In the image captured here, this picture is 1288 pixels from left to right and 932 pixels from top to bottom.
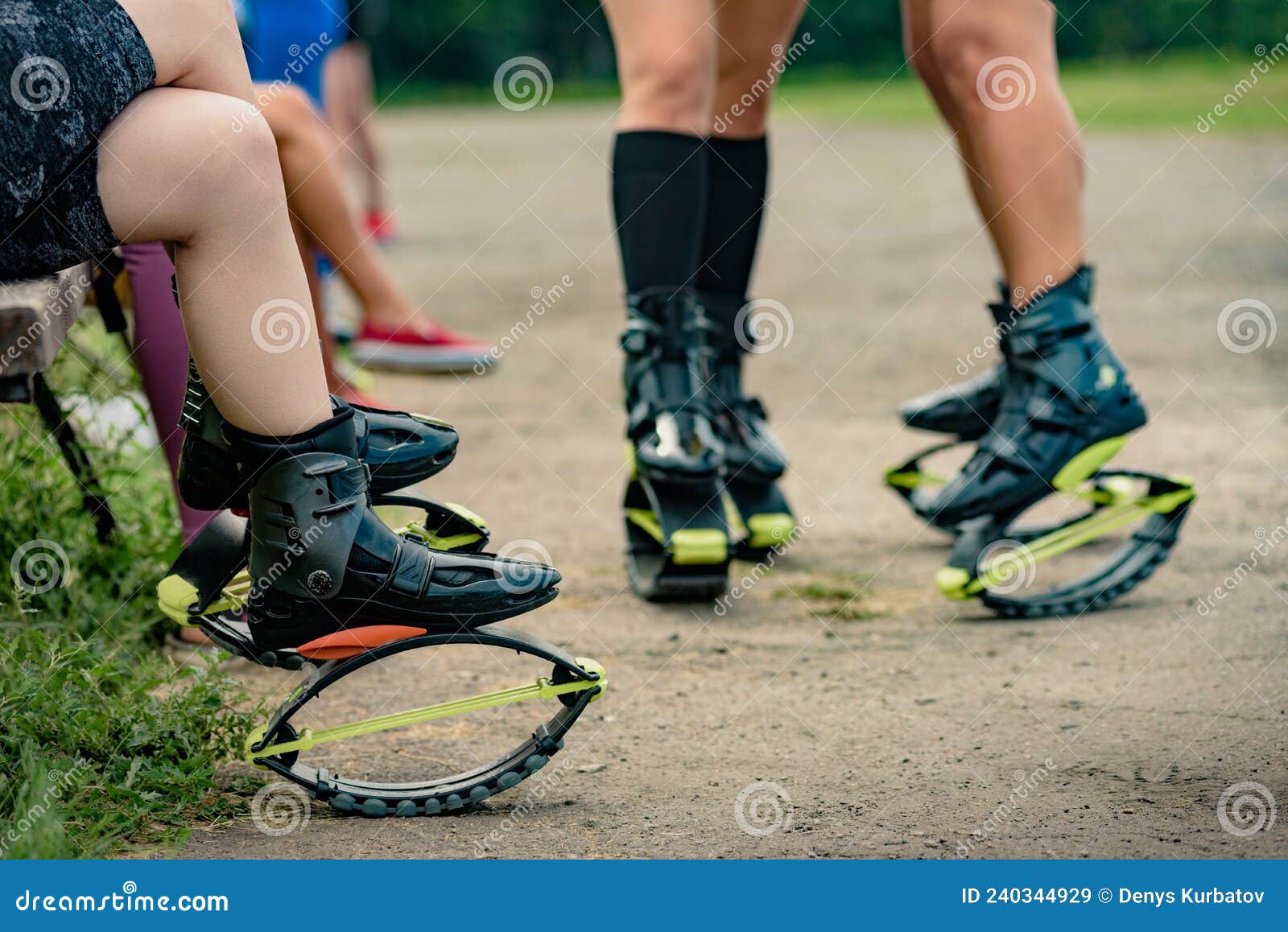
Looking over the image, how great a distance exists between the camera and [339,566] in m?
1.93

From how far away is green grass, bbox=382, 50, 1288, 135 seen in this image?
13.9 metres

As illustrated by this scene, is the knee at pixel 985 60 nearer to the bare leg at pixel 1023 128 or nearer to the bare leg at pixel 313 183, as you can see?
the bare leg at pixel 1023 128

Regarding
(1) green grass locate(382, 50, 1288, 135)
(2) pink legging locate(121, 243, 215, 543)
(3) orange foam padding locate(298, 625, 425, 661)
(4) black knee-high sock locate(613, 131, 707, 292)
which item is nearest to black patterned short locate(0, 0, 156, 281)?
(3) orange foam padding locate(298, 625, 425, 661)

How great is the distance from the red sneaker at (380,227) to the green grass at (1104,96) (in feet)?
21.9

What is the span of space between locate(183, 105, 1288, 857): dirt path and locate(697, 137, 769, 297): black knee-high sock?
62 centimetres

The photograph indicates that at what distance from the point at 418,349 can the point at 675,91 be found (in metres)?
1.95

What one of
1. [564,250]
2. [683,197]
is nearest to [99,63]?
[683,197]

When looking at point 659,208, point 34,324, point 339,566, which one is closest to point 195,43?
point 34,324

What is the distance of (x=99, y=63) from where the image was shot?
1.80 metres

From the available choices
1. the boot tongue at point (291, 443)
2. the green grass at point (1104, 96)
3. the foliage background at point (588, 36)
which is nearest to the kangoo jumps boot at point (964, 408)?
the boot tongue at point (291, 443)

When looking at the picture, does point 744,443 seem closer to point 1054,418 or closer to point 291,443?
point 1054,418

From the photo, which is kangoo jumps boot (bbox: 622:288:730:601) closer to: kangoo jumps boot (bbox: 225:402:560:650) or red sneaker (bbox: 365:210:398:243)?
kangoo jumps boot (bbox: 225:402:560:650)

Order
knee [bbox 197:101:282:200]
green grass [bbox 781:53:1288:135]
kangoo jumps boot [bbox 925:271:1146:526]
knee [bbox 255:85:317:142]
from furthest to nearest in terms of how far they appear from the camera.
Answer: green grass [bbox 781:53:1288:135] < knee [bbox 255:85:317:142] < kangoo jumps boot [bbox 925:271:1146:526] < knee [bbox 197:101:282:200]

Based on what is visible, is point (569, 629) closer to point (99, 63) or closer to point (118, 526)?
point (118, 526)
